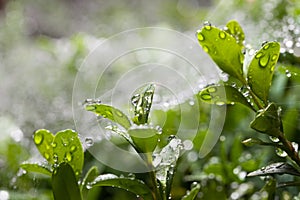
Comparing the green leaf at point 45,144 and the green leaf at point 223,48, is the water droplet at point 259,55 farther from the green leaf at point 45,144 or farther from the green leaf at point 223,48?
the green leaf at point 45,144

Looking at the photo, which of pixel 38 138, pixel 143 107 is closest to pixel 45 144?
pixel 38 138

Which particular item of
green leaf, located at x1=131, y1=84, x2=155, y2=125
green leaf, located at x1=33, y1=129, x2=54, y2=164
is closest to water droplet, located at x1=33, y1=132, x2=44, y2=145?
green leaf, located at x1=33, y1=129, x2=54, y2=164

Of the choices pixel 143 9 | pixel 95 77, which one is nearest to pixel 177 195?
pixel 95 77

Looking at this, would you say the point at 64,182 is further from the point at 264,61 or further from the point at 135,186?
the point at 264,61

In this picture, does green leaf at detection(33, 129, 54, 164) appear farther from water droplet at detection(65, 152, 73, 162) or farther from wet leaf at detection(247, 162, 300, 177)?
wet leaf at detection(247, 162, 300, 177)

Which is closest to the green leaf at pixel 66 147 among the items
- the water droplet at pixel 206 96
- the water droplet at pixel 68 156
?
the water droplet at pixel 68 156
